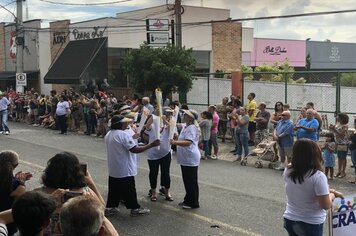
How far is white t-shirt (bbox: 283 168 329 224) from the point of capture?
14.1ft

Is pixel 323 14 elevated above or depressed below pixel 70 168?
above

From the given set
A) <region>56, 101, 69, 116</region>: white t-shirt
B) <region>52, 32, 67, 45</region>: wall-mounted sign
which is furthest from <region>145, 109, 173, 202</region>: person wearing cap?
<region>52, 32, 67, 45</region>: wall-mounted sign

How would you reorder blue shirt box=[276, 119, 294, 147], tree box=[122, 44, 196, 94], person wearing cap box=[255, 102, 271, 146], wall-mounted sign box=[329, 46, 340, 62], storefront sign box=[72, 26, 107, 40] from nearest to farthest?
blue shirt box=[276, 119, 294, 147], person wearing cap box=[255, 102, 271, 146], tree box=[122, 44, 196, 94], storefront sign box=[72, 26, 107, 40], wall-mounted sign box=[329, 46, 340, 62]

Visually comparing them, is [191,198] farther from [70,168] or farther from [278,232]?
[70,168]

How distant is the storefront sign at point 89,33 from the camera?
92.7ft

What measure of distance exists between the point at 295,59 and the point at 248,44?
690 inches

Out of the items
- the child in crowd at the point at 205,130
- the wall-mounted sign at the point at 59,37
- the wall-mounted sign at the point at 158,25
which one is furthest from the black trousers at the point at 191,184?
the wall-mounted sign at the point at 59,37

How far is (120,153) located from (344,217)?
12.2 ft

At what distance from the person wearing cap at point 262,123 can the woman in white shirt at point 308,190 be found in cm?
1051

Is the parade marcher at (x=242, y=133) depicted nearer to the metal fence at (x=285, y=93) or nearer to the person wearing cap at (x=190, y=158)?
the metal fence at (x=285, y=93)

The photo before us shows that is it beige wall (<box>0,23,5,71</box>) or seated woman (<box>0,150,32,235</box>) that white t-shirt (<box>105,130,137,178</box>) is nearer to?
seated woman (<box>0,150,32,235</box>)

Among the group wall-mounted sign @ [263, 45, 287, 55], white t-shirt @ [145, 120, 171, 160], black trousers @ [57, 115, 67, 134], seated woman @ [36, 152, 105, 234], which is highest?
wall-mounted sign @ [263, 45, 287, 55]

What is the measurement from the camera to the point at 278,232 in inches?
273

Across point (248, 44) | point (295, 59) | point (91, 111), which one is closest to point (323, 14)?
point (91, 111)
